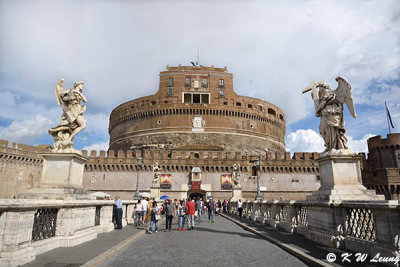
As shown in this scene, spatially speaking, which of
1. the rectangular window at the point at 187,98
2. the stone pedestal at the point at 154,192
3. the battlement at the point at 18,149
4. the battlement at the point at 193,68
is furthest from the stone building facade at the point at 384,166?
the battlement at the point at 18,149

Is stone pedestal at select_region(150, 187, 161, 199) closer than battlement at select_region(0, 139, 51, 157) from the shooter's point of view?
Yes

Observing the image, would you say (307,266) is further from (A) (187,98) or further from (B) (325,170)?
(A) (187,98)

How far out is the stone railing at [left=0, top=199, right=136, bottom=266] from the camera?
3.90 metres

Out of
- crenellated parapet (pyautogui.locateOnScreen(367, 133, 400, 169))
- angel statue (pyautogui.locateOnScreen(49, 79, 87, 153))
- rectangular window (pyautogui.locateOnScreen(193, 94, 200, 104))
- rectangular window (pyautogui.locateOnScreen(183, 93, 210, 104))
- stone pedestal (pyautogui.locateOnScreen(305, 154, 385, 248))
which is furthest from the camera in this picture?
rectangular window (pyautogui.locateOnScreen(193, 94, 200, 104))

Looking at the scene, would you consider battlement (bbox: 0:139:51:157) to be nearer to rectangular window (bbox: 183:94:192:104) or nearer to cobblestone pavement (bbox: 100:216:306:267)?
rectangular window (bbox: 183:94:192:104)

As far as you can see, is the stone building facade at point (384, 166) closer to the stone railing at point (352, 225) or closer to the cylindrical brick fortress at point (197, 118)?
the cylindrical brick fortress at point (197, 118)

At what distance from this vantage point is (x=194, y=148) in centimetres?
4472

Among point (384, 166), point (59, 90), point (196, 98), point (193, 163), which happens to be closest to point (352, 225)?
point (59, 90)

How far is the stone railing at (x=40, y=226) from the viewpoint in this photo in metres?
3.90

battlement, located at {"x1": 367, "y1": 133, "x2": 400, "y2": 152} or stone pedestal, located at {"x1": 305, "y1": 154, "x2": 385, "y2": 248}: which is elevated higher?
battlement, located at {"x1": 367, "y1": 133, "x2": 400, "y2": 152}

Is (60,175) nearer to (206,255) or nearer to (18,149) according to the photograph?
(206,255)

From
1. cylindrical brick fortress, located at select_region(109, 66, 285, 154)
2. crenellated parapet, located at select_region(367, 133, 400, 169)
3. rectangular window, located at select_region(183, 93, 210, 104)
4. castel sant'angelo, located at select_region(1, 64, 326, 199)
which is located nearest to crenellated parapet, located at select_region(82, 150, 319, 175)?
castel sant'angelo, located at select_region(1, 64, 326, 199)

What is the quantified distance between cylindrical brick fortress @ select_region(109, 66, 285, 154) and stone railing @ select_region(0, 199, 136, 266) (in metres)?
38.2

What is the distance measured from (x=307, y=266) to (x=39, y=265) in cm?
433
